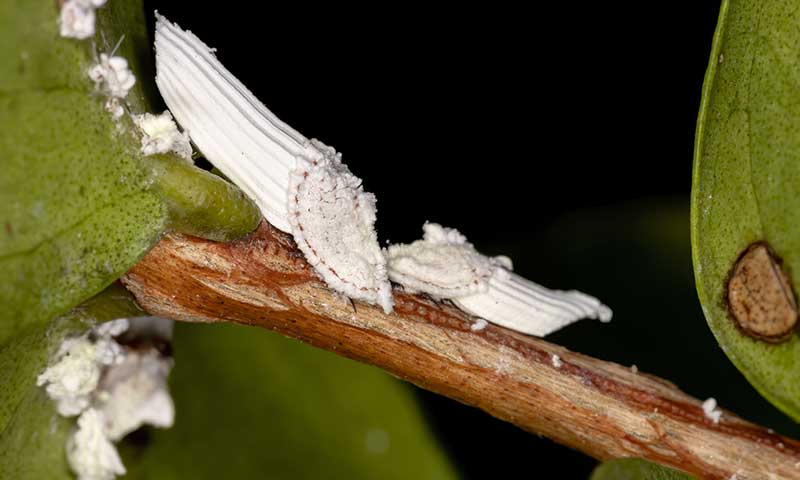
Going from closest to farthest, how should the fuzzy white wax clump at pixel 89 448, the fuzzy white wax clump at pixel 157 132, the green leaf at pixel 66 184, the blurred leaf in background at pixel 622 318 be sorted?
the green leaf at pixel 66 184 < the fuzzy white wax clump at pixel 157 132 < the fuzzy white wax clump at pixel 89 448 < the blurred leaf in background at pixel 622 318

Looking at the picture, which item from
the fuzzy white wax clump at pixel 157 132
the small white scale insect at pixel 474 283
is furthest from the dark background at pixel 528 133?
the fuzzy white wax clump at pixel 157 132

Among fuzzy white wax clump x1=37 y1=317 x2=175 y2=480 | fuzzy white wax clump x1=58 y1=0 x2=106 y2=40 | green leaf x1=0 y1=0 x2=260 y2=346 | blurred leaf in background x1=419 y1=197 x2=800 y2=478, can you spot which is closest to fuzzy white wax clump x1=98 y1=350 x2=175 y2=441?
fuzzy white wax clump x1=37 y1=317 x2=175 y2=480

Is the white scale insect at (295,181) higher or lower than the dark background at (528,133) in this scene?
lower

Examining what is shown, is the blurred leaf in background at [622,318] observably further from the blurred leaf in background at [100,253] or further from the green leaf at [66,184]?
the green leaf at [66,184]

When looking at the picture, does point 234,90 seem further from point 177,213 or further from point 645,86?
point 645,86

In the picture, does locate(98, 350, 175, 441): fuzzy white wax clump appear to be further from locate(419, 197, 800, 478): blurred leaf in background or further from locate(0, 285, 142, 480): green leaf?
locate(419, 197, 800, 478): blurred leaf in background

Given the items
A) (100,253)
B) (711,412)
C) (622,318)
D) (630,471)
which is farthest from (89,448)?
(622,318)
